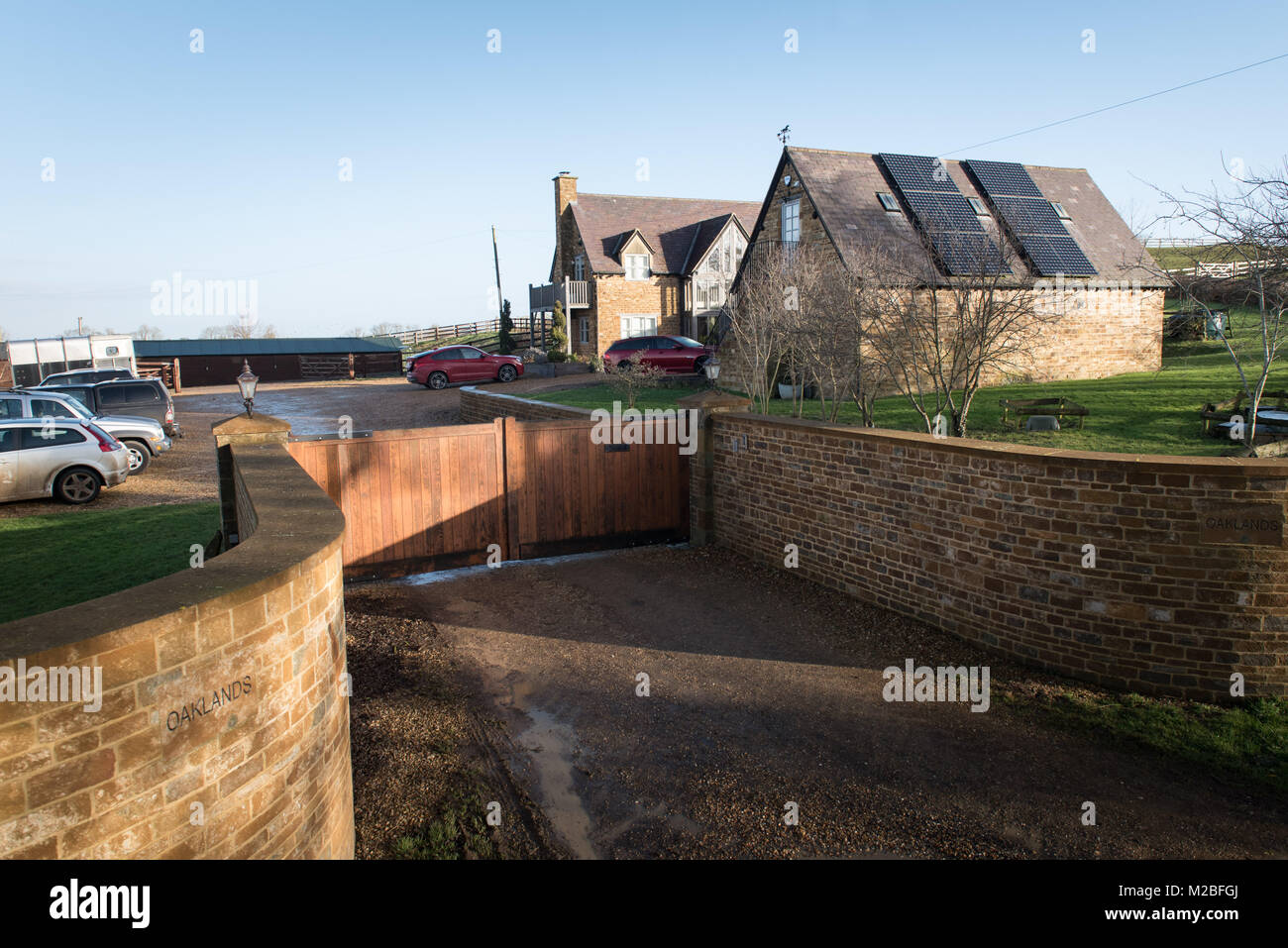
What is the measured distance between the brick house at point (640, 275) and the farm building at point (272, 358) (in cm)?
942

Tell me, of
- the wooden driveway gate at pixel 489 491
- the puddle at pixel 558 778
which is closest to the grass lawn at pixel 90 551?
the wooden driveway gate at pixel 489 491

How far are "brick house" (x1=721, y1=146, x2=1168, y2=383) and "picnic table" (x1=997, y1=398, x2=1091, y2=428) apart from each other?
25.2ft

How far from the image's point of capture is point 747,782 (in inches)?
221

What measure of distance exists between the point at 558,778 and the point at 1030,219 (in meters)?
24.3

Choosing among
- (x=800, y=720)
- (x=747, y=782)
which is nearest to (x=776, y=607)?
(x=800, y=720)

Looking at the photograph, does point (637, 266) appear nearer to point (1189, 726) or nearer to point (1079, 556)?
point (1079, 556)

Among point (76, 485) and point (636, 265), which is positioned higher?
point (636, 265)

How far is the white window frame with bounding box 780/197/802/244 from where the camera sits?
2427cm

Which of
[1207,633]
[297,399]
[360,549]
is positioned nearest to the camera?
[1207,633]

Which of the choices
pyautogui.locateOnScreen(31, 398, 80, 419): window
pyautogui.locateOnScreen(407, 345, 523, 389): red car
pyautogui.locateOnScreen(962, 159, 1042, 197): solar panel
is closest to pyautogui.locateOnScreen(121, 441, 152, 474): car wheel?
pyautogui.locateOnScreen(31, 398, 80, 419): window

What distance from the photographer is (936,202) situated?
77.8 ft

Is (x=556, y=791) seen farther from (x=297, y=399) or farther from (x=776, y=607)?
(x=297, y=399)

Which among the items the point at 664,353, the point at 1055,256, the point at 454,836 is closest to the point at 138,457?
the point at 454,836

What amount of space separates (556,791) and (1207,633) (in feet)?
17.0
